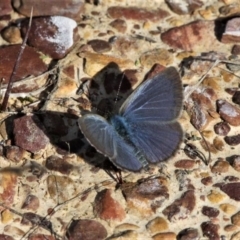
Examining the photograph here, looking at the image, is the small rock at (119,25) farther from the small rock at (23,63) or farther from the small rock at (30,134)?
the small rock at (30,134)

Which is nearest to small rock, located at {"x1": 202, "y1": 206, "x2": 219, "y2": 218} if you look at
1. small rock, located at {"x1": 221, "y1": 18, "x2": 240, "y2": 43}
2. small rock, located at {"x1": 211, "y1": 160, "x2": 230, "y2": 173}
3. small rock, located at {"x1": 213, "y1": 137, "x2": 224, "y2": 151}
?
small rock, located at {"x1": 211, "y1": 160, "x2": 230, "y2": 173}

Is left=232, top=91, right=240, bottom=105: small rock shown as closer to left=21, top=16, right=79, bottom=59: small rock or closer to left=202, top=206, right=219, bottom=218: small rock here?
left=202, top=206, right=219, bottom=218: small rock

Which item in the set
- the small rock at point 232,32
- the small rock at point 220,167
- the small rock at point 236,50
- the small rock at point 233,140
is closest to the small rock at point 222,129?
the small rock at point 233,140

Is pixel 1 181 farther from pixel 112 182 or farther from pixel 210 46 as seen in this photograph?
pixel 210 46

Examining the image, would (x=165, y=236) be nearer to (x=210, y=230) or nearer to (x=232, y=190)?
(x=210, y=230)

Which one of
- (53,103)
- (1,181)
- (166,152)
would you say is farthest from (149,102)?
(1,181)

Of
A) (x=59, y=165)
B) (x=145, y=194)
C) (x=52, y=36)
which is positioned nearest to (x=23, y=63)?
(x=52, y=36)

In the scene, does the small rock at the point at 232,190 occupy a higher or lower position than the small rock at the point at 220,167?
lower
